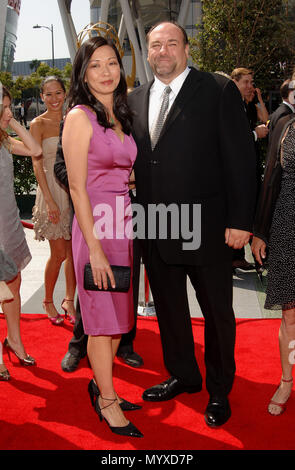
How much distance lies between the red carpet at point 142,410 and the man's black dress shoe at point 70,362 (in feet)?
0.14

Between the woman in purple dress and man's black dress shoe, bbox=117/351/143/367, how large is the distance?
0.79 metres

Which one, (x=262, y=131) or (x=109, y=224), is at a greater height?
(x=262, y=131)

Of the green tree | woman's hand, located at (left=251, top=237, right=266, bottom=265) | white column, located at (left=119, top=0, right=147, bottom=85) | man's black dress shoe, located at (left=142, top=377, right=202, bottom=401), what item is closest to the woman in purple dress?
man's black dress shoe, located at (left=142, top=377, right=202, bottom=401)

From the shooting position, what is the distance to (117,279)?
2.47m

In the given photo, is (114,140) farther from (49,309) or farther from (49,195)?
(49,309)

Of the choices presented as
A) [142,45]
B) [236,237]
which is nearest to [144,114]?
[236,237]

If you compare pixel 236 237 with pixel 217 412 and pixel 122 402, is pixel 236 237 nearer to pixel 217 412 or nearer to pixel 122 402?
pixel 217 412

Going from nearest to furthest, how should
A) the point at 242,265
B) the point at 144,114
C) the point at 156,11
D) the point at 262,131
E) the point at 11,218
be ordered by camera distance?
the point at 144,114, the point at 11,218, the point at 262,131, the point at 242,265, the point at 156,11

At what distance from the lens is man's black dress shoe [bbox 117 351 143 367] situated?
3439mm

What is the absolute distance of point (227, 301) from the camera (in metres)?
2.76

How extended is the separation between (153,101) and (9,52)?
219ft

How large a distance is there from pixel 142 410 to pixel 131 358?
1.99ft

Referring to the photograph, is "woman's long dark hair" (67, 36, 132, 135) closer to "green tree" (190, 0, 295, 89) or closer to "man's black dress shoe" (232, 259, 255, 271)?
"man's black dress shoe" (232, 259, 255, 271)

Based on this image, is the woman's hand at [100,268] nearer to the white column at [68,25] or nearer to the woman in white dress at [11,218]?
the woman in white dress at [11,218]
